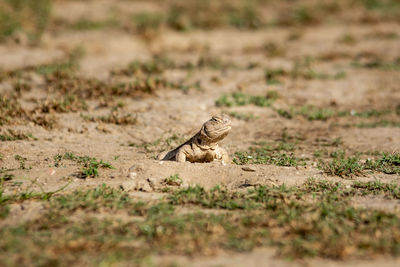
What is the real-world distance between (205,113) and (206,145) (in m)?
2.62

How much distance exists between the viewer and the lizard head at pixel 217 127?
19.8 feet

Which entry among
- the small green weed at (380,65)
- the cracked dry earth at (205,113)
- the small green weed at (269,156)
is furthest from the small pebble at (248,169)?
the small green weed at (380,65)

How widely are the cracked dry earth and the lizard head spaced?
1.39 ft

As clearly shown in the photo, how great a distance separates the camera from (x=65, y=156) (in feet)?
21.1

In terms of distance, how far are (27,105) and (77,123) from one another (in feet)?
4.41

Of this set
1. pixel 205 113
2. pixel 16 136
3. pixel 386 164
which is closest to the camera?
pixel 386 164

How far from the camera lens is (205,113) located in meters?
8.85

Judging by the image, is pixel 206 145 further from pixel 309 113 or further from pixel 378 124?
pixel 378 124

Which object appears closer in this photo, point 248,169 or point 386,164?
point 248,169

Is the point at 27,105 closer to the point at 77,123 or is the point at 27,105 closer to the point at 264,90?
the point at 77,123

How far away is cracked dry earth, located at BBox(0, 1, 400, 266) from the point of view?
539 cm

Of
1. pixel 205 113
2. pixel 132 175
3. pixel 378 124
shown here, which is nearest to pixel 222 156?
pixel 132 175

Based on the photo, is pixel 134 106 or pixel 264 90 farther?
pixel 264 90

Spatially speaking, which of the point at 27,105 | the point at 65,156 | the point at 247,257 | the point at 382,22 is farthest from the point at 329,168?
the point at 382,22
